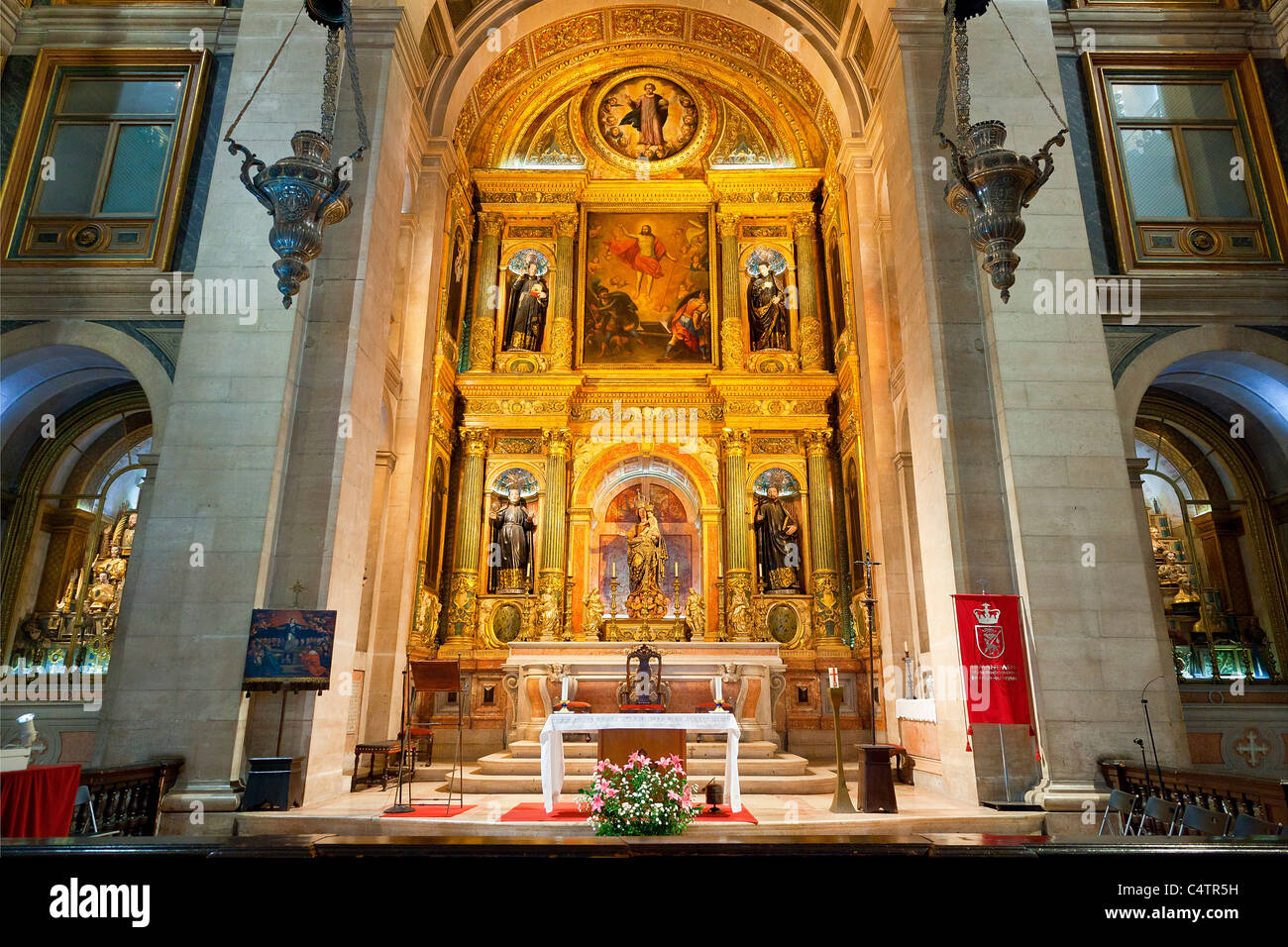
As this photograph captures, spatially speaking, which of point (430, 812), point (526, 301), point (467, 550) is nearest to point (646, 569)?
point (467, 550)

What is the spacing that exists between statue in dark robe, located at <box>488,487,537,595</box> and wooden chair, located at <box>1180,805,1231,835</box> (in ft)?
38.6

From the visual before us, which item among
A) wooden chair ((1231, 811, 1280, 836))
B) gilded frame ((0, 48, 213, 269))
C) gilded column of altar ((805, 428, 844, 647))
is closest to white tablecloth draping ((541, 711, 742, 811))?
wooden chair ((1231, 811, 1280, 836))

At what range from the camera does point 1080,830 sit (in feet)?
22.2

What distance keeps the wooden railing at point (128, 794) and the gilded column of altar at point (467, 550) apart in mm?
A: 7137

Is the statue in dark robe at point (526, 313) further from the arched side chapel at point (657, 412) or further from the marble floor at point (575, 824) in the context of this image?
the marble floor at point (575, 824)

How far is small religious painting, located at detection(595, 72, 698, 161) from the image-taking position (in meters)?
17.6

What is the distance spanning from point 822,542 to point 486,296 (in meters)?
8.52

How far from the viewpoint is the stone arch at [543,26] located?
13.5 m

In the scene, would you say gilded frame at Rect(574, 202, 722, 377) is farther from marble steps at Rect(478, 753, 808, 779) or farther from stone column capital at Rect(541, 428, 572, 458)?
marble steps at Rect(478, 753, 808, 779)

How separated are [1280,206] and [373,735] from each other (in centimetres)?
1334

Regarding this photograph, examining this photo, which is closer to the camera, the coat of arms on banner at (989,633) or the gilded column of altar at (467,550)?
the coat of arms on banner at (989,633)

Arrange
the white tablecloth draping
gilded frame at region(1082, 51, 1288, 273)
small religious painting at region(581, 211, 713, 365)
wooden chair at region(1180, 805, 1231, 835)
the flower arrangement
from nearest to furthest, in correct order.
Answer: wooden chair at region(1180, 805, 1231, 835)
the flower arrangement
the white tablecloth draping
gilded frame at region(1082, 51, 1288, 273)
small religious painting at region(581, 211, 713, 365)

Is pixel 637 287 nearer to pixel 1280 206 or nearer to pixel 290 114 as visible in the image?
pixel 290 114

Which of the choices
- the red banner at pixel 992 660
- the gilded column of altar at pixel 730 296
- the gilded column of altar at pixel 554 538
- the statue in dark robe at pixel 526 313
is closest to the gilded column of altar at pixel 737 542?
the gilded column of altar at pixel 730 296
